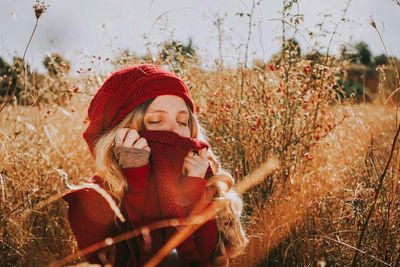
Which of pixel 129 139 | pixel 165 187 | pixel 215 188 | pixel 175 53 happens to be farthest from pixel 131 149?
pixel 175 53

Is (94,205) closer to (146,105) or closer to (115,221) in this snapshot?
(115,221)

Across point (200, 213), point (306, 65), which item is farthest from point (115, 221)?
point (306, 65)

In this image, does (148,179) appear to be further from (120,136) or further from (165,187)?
(120,136)

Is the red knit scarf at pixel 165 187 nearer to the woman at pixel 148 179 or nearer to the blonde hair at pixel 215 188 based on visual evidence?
the woman at pixel 148 179

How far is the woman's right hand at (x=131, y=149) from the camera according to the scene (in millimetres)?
1381

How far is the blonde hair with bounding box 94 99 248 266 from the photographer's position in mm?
1467

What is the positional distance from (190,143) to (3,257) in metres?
1.41

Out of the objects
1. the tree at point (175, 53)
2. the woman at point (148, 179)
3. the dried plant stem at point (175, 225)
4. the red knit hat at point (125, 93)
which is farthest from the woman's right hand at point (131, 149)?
the tree at point (175, 53)

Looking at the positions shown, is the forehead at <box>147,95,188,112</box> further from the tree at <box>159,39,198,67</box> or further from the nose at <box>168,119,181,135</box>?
the tree at <box>159,39,198,67</box>

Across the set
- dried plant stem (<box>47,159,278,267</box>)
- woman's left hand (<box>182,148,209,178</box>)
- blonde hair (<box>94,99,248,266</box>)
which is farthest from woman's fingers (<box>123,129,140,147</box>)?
dried plant stem (<box>47,159,278,267</box>)

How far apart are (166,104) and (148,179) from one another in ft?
1.31

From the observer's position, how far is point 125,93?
61.9 inches

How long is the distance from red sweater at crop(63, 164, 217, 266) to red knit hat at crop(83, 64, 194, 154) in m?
0.33

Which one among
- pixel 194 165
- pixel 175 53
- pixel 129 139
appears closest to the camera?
pixel 129 139
